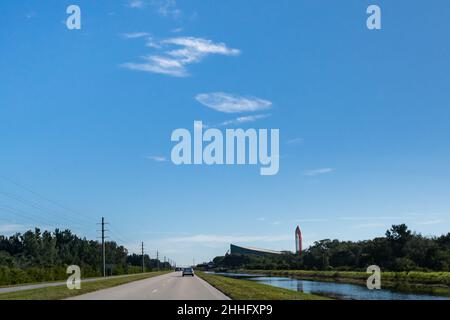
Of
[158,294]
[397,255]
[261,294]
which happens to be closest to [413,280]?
[397,255]

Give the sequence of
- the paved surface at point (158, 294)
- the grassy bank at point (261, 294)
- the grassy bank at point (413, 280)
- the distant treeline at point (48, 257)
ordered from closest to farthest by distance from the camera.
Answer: the paved surface at point (158, 294) → the grassy bank at point (261, 294) → the grassy bank at point (413, 280) → the distant treeline at point (48, 257)

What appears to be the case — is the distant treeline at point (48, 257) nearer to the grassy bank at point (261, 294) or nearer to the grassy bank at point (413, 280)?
the grassy bank at point (261, 294)

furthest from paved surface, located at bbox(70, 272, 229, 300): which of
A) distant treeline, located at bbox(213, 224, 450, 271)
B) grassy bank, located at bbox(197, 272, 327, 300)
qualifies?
distant treeline, located at bbox(213, 224, 450, 271)

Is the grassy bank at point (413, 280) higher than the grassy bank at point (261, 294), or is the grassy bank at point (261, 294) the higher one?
the grassy bank at point (261, 294)

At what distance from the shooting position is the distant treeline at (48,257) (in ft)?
208

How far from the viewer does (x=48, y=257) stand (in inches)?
4702

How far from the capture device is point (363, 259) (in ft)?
291

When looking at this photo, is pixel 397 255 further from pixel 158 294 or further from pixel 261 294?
pixel 158 294

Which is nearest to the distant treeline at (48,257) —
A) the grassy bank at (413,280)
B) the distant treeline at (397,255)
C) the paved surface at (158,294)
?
the paved surface at (158,294)

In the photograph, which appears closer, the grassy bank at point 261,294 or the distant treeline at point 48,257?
the grassy bank at point 261,294

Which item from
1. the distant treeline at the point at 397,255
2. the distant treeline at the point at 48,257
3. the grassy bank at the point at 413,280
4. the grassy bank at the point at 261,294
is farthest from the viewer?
the distant treeline at the point at 397,255
